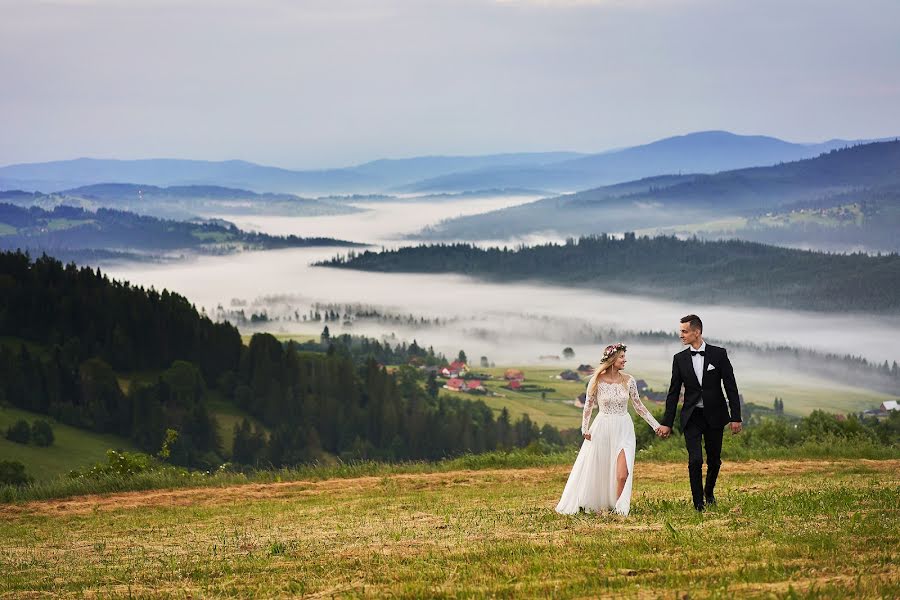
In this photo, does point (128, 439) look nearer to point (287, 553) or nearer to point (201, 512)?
point (201, 512)

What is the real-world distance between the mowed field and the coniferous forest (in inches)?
3598

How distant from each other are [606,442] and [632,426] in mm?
514

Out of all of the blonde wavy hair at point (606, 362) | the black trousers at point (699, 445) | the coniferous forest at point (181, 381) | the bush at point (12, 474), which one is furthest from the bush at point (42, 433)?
the black trousers at point (699, 445)

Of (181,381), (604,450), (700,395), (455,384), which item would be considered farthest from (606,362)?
(455,384)

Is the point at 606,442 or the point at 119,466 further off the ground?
the point at 606,442

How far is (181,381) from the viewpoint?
387 ft

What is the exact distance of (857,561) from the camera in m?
11.1

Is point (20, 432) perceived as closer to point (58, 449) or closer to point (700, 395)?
point (58, 449)

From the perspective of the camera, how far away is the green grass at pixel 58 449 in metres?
84.7

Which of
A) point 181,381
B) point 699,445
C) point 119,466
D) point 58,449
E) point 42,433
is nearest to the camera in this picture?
point 699,445

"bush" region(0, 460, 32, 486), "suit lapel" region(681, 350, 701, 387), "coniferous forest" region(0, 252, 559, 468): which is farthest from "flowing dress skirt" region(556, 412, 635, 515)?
"coniferous forest" region(0, 252, 559, 468)

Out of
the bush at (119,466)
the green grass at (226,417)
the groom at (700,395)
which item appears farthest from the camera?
the green grass at (226,417)

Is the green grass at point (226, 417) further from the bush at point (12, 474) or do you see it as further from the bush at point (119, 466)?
the bush at point (119, 466)

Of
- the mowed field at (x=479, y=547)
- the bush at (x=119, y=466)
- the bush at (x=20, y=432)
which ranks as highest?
the mowed field at (x=479, y=547)
